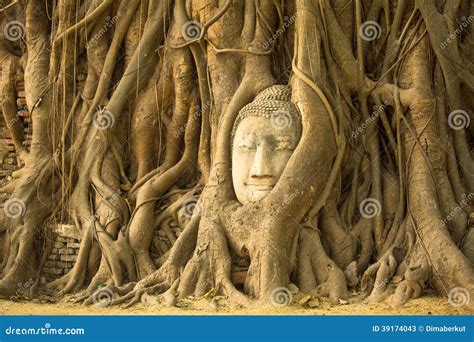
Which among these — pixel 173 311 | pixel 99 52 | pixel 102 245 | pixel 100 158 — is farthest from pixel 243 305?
pixel 99 52

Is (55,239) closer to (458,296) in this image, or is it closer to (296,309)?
(296,309)

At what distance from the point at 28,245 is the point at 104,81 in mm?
1707

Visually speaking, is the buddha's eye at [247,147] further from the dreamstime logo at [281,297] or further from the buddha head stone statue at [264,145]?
the dreamstime logo at [281,297]

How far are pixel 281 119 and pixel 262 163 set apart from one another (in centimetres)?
40

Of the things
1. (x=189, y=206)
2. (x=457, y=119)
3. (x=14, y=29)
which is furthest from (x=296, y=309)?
(x=14, y=29)

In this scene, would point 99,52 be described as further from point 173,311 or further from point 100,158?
point 173,311

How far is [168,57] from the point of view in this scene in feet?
27.5

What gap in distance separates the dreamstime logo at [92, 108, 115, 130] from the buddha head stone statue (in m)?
1.55

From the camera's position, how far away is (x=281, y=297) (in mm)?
6836

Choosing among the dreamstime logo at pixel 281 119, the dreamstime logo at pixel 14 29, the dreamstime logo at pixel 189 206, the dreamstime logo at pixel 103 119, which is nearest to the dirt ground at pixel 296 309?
the dreamstime logo at pixel 189 206

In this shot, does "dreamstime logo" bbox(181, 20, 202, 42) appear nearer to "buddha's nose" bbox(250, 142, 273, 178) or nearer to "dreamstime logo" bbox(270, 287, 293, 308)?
"buddha's nose" bbox(250, 142, 273, 178)

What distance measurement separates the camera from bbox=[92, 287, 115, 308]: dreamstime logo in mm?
7425
